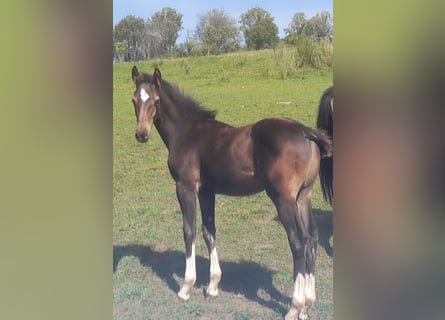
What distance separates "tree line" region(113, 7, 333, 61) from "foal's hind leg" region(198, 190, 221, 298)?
1.02 metres

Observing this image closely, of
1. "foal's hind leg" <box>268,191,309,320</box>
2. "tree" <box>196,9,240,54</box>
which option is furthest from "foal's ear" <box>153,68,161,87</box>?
"foal's hind leg" <box>268,191,309,320</box>

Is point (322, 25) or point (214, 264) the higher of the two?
point (322, 25)

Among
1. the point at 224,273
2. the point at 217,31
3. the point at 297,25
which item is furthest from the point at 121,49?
the point at 224,273

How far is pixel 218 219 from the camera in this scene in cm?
407

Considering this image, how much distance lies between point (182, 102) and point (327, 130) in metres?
1.03

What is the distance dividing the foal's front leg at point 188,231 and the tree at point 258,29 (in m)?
1.11

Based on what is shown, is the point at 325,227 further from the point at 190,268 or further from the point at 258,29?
the point at 258,29

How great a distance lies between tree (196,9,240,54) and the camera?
402 centimetres

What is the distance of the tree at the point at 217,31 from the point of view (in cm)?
402

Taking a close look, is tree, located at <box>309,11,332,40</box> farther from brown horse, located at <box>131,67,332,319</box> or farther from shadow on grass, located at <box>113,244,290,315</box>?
shadow on grass, located at <box>113,244,290,315</box>

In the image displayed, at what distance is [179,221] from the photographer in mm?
4102

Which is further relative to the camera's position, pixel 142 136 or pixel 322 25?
pixel 142 136
